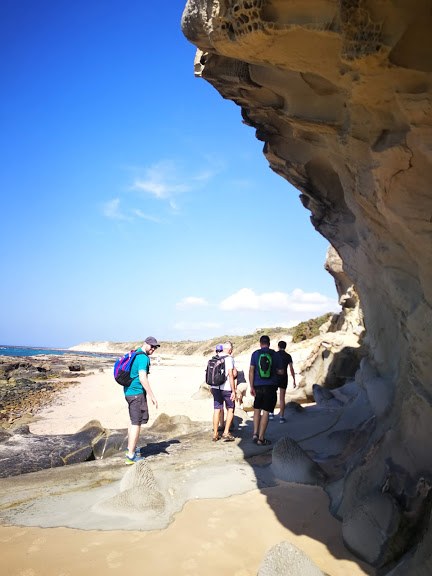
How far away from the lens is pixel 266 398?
584 centimetres

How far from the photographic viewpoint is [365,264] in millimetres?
4418

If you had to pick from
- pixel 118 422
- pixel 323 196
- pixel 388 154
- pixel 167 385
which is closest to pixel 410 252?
pixel 388 154

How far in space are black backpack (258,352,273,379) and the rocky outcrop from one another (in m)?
1.80

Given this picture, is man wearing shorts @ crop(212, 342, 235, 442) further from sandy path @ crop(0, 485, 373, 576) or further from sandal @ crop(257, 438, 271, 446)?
sandy path @ crop(0, 485, 373, 576)

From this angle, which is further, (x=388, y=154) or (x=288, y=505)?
(x=288, y=505)

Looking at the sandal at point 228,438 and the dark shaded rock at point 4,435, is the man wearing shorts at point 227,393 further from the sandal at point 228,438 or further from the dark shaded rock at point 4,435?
the dark shaded rock at point 4,435

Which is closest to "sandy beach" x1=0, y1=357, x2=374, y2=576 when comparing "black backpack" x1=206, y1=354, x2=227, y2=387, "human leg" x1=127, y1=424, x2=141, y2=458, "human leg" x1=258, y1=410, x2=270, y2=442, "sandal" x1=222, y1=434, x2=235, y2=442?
"human leg" x1=127, y1=424, x2=141, y2=458

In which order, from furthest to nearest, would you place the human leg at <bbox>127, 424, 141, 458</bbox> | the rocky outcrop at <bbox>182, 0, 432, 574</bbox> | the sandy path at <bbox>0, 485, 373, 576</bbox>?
the human leg at <bbox>127, 424, 141, 458</bbox>, the sandy path at <bbox>0, 485, 373, 576</bbox>, the rocky outcrop at <bbox>182, 0, 432, 574</bbox>

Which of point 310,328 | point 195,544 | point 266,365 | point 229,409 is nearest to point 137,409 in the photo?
point 229,409

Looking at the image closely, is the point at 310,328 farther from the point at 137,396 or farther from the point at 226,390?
the point at 137,396

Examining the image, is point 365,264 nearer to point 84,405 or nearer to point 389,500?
point 389,500

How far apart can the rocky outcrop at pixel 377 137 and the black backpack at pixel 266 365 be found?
1.80 metres

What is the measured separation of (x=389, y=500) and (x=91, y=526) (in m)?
2.27

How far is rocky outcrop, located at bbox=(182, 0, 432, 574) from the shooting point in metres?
2.44
